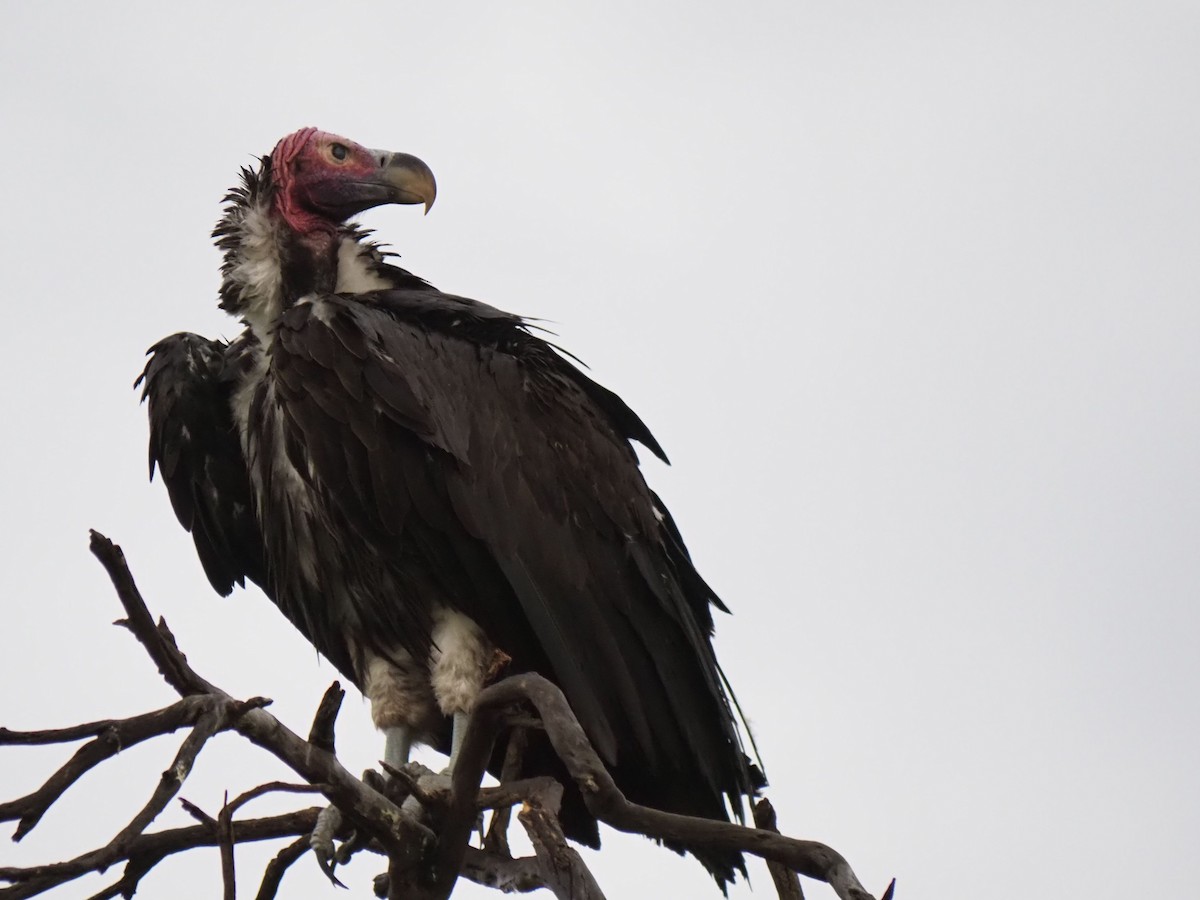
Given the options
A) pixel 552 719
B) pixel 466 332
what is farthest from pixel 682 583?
pixel 552 719

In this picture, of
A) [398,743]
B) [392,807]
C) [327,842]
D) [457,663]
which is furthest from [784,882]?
[398,743]

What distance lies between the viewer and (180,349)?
6230mm

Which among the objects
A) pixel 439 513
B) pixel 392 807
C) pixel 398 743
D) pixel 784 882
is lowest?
pixel 784 882

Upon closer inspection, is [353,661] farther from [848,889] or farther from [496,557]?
[848,889]

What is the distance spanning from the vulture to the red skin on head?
232 millimetres

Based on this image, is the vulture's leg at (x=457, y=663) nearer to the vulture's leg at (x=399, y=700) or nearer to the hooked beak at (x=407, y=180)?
the vulture's leg at (x=399, y=700)

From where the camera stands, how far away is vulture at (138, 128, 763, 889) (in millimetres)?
5598

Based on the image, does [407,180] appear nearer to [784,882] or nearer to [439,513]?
[439,513]

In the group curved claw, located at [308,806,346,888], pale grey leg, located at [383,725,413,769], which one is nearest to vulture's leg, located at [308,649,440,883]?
pale grey leg, located at [383,725,413,769]

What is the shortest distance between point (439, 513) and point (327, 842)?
3.90ft

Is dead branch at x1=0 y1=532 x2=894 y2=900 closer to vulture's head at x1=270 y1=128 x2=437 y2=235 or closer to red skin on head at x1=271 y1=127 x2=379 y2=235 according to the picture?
red skin on head at x1=271 y1=127 x2=379 y2=235

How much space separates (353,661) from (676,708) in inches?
49.6

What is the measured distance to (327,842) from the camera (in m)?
5.05

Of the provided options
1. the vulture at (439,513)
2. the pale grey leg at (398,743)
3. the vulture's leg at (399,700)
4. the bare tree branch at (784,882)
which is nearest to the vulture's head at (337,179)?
the vulture at (439,513)
